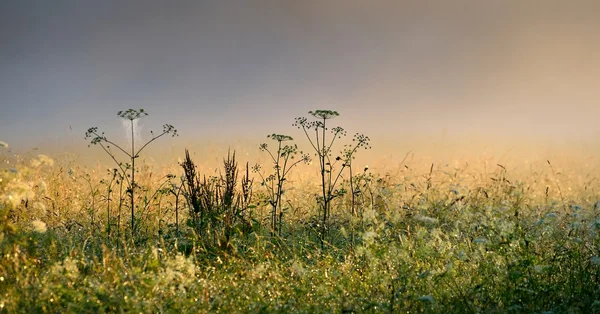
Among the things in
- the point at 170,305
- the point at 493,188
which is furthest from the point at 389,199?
the point at 170,305

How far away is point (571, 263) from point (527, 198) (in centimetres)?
338

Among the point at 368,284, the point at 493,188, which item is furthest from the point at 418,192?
the point at 368,284

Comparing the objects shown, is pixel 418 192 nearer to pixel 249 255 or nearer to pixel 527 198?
pixel 527 198

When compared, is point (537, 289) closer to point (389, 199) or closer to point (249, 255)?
point (249, 255)

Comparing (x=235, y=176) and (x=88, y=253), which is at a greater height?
(x=235, y=176)

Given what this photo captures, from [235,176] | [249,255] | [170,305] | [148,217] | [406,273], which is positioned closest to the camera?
[170,305]

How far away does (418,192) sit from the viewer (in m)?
7.91

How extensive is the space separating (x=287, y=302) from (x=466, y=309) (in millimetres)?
1288

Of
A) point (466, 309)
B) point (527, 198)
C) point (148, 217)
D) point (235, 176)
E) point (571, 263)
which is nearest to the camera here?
point (466, 309)

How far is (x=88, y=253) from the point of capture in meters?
6.09

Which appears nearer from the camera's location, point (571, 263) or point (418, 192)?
point (571, 263)

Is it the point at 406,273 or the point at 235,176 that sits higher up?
the point at 235,176

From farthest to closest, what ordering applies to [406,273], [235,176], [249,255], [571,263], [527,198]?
1. [527,198]
2. [235,176]
3. [249,255]
4. [571,263]
5. [406,273]

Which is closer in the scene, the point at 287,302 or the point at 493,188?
the point at 287,302
